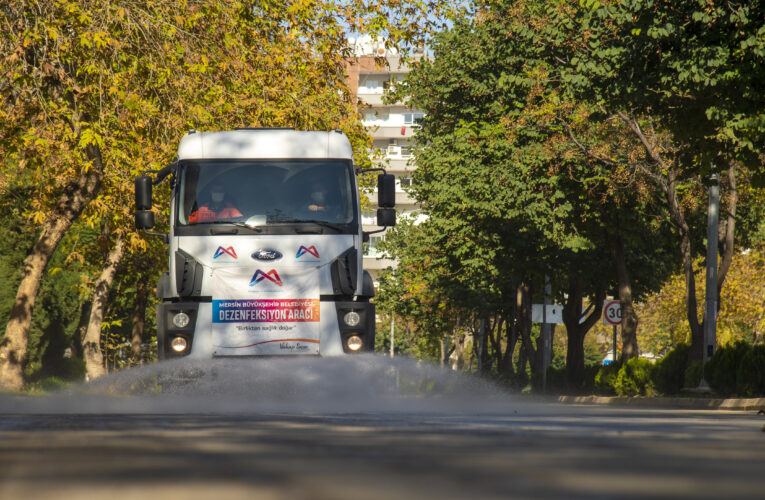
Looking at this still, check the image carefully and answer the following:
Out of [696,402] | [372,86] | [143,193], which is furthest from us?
[372,86]

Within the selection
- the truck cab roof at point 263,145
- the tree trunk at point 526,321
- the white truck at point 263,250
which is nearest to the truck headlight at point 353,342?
the white truck at point 263,250

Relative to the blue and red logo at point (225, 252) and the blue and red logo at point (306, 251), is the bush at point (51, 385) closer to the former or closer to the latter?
the blue and red logo at point (225, 252)

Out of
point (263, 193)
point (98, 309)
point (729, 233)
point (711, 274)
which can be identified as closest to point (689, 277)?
point (711, 274)

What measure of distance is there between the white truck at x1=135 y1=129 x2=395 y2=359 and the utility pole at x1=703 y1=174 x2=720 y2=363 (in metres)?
11.5

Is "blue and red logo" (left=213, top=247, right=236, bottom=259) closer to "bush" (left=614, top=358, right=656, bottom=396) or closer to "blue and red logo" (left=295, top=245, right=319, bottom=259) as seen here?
"blue and red logo" (left=295, top=245, right=319, bottom=259)

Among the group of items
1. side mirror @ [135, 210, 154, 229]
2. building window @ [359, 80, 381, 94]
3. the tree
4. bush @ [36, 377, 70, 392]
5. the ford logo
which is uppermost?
building window @ [359, 80, 381, 94]

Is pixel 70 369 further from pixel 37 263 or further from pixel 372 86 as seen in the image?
pixel 372 86

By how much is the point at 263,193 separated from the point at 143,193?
1661 millimetres

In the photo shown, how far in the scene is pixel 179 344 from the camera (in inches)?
561

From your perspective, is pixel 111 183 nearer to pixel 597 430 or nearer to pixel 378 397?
pixel 378 397

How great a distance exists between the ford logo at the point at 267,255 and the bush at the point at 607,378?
1851cm

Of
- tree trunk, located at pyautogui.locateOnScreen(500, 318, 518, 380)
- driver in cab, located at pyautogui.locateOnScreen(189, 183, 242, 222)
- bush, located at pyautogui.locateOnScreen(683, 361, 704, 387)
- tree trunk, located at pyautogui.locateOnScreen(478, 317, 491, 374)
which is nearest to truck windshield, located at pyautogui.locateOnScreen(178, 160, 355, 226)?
driver in cab, located at pyautogui.locateOnScreen(189, 183, 242, 222)

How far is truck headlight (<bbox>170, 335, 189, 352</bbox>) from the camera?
14227 mm

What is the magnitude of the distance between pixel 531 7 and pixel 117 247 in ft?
40.8
